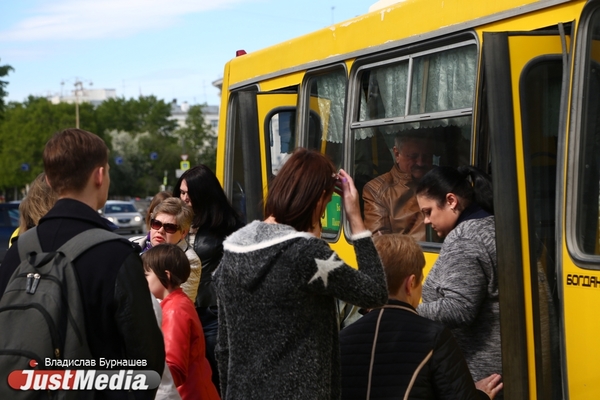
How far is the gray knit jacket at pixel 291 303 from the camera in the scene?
2.98 m

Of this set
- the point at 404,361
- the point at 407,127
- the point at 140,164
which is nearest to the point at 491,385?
the point at 404,361

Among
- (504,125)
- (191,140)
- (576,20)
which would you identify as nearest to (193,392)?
(504,125)

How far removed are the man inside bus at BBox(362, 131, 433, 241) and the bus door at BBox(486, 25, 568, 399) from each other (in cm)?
111

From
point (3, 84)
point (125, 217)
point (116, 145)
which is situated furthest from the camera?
point (116, 145)

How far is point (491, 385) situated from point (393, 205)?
1.86m

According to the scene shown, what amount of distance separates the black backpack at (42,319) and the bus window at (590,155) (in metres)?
2.26

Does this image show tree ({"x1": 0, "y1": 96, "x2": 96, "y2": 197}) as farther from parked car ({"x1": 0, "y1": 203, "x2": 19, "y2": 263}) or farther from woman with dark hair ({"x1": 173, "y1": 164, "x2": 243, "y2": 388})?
woman with dark hair ({"x1": 173, "y1": 164, "x2": 243, "y2": 388})

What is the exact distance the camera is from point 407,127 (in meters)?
5.45

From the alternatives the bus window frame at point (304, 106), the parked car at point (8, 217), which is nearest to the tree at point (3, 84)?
the parked car at point (8, 217)

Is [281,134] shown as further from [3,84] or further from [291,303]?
[3,84]

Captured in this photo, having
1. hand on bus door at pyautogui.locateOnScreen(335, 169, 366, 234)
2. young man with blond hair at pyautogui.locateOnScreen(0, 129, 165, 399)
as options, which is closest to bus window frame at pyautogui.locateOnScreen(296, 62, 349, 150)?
hand on bus door at pyautogui.locateOnScreen(335, 169, 366, 234)

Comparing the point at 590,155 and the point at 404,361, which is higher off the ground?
the point at 590,155

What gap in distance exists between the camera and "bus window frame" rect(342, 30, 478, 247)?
484 cm

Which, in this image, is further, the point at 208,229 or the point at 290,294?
the point at 208,229
